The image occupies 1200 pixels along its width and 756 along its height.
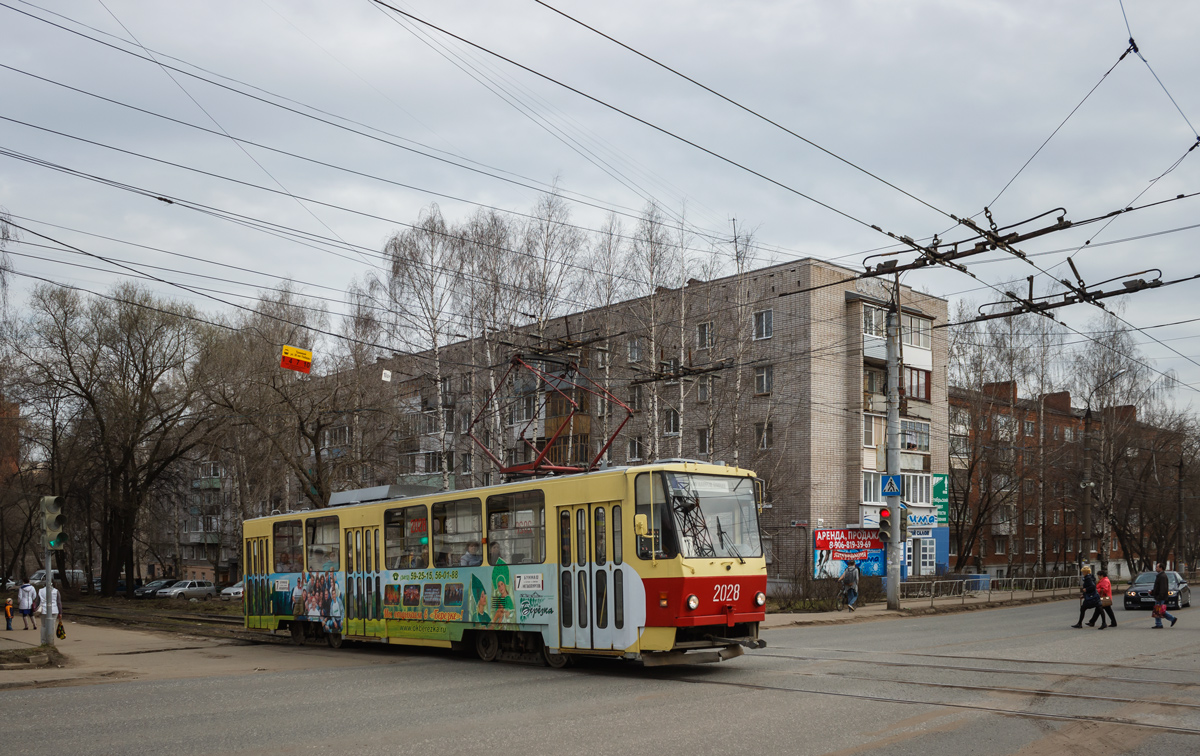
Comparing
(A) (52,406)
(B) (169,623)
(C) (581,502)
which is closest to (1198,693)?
(C) (581,502)

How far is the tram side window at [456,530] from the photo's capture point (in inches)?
632

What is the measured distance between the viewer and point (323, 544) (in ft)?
66.3

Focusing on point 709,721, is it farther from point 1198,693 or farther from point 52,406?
point 52,406

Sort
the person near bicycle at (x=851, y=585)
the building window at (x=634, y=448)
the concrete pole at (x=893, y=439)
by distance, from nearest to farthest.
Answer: the concrete pole at (x=893, y=439) < the person near bicycle at (x=851, y=585) < the building window at (x=634, y=448)

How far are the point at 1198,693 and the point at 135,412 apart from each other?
4133 cm

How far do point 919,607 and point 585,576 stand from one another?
19.5 metres

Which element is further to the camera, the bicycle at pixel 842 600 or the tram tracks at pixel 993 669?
the bicycle at pixel 842 600

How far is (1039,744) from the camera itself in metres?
8.23

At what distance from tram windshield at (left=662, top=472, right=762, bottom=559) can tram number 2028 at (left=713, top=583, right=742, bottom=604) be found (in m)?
0.41

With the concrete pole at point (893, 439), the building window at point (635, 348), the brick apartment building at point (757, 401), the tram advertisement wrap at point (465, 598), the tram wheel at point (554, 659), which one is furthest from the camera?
the building window at point (635, 348)

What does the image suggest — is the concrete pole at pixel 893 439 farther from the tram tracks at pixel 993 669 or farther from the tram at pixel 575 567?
the tram at pixel 575 567

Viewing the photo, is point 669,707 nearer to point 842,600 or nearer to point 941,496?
point 842,600

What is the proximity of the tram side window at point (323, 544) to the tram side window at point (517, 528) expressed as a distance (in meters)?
5.39

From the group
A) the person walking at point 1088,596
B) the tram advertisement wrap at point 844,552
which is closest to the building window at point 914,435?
the tram advertisement wrap at point 844,552
